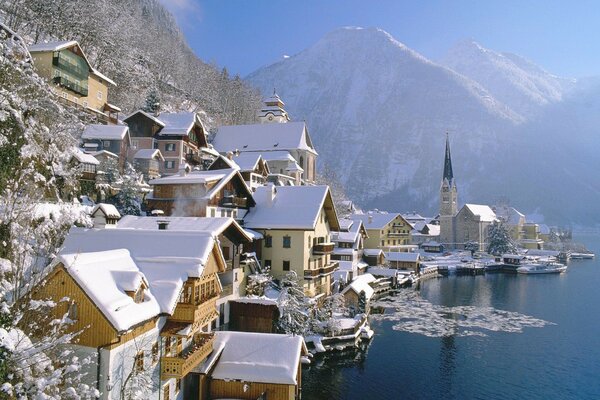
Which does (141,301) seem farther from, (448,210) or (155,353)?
(448,210)

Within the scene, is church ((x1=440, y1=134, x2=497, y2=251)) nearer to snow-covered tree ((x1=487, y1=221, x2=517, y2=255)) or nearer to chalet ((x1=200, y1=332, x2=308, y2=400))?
snow-covered tree ((x1=487, y1=221, x2=517, y2=255))

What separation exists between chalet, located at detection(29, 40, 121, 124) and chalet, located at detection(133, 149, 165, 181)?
28.0 feet

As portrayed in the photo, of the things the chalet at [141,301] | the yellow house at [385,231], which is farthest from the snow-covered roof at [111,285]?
the yellow house at [385,231]

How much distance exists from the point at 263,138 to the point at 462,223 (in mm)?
79372

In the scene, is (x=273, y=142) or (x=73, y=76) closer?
(x=73, y=76)

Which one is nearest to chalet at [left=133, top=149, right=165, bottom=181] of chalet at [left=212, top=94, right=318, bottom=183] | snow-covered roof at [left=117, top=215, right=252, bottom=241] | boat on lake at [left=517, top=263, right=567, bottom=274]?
snow-covered roof at [left=117, top=215, right=252, bottom=241]

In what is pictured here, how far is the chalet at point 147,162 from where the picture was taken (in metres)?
54.0

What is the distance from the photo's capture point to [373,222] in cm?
9506

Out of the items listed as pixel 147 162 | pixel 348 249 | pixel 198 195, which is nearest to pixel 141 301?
Result: pixel 198 195

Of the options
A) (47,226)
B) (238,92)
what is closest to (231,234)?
→ (47,226)

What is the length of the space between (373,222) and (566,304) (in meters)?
41.4

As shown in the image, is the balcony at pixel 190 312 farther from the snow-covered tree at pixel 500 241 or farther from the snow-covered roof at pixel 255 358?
the snow-covered tree at pixel 500 241

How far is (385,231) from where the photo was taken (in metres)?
94.2

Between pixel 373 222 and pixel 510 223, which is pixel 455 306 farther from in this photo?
pixel 510 223
